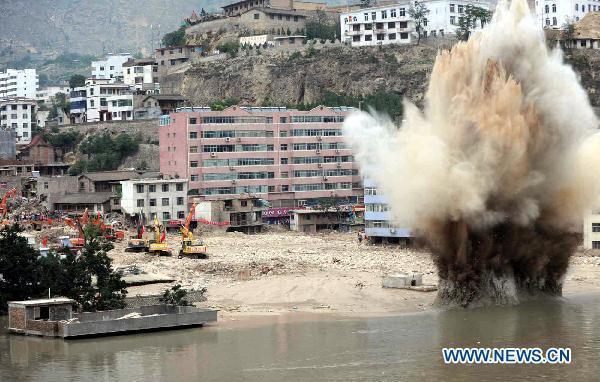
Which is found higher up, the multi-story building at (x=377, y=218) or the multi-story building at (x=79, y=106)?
the multi-story building at (x=79, y=106)

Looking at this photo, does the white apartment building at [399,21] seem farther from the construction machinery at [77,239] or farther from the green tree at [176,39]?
the construction machinery at [77,239]

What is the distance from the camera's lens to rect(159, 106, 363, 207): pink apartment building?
309 ft

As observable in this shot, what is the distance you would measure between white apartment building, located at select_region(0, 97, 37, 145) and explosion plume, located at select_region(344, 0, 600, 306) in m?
91.1

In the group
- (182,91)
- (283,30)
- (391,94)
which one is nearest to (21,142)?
(182,91)

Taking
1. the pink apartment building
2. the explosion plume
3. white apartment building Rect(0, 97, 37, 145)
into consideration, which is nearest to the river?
the explosion plume

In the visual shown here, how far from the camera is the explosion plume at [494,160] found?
4697 centimetres

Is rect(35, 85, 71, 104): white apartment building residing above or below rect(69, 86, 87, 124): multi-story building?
above

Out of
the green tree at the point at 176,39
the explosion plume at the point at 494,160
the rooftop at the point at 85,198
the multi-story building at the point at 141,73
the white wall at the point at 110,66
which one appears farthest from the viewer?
the white wall at the point at 110,66

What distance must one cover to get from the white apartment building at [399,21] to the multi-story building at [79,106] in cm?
3104

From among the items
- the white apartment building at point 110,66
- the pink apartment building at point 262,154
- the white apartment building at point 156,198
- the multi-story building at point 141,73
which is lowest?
the white apartment building at point 156,198

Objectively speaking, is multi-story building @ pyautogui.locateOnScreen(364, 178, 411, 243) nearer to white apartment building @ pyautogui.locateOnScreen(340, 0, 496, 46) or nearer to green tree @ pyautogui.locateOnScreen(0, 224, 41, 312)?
green tree @ pyautogui.locateOnScreen(0, 224, 41, 312)

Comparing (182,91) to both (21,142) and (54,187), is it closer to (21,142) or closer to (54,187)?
(21,142)

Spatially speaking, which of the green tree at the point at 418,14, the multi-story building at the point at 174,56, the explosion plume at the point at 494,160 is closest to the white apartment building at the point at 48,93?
the multi-story building at the point at 174,56

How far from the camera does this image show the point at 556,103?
47656mm
